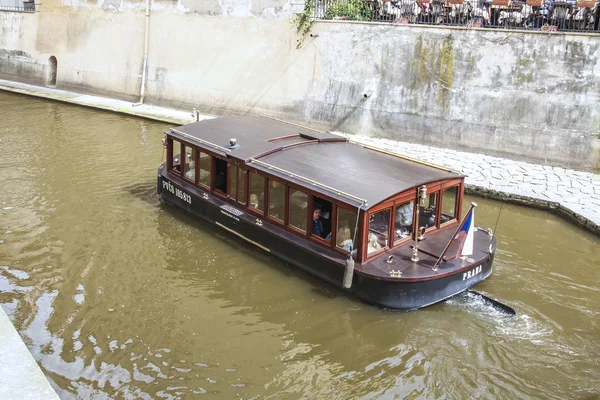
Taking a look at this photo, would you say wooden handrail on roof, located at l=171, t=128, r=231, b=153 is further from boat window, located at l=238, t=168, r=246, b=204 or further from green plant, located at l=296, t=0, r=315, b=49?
green plant, located at l=296, t=0, r=315, b=49

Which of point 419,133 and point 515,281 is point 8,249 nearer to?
point 515,281

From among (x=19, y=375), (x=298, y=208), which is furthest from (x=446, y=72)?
(x=19, y=375)

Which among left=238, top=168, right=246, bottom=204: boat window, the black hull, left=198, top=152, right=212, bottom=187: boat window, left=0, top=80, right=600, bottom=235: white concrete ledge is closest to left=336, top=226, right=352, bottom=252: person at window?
the black hull

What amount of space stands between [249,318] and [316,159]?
272cm

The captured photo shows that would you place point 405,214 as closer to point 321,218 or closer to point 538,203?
point 321,218

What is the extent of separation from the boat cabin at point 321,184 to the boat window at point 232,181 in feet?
0.05

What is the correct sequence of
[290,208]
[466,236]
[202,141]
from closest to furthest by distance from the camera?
[466,236], [290,208], [202,141]

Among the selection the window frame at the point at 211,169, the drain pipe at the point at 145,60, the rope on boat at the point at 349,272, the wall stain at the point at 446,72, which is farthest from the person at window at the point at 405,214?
the drain pipe at the point at 145,60

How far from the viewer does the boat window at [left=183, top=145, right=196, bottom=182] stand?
11625mm

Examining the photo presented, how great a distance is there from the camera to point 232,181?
10859 mm

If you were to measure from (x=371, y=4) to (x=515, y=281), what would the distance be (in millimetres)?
9483

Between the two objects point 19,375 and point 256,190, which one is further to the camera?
point 256,190

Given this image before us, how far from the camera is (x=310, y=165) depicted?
9938 mm

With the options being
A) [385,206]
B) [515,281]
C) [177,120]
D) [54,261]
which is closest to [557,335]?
[515,281]
